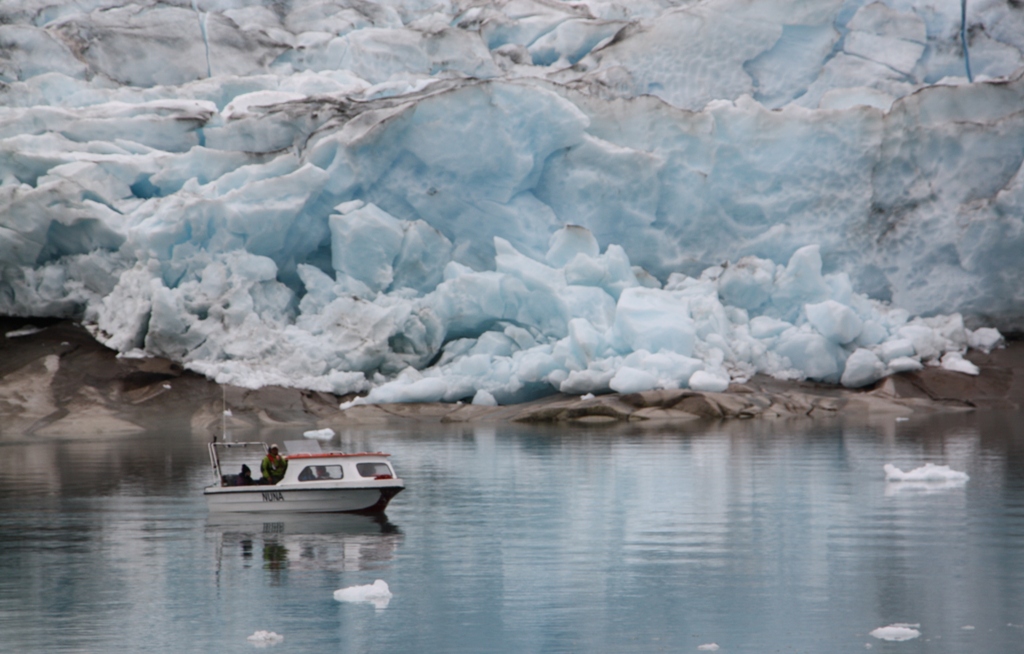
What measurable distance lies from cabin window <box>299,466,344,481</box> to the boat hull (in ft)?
0.56

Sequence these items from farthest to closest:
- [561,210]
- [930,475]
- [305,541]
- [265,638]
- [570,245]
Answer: [561,210], [570,245], [930,475], [305,541], [265,638]

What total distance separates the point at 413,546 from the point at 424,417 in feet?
45.5

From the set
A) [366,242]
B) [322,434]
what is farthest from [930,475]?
[366,242]

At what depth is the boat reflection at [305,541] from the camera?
32.4 feet

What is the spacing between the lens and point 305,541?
36.2 ft

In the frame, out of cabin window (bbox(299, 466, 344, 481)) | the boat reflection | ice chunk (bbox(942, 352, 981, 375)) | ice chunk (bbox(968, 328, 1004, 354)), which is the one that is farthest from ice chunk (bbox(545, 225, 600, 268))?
the boat reflection

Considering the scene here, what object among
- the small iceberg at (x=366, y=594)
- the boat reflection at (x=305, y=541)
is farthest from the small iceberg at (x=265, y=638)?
the boat reflection at (x=305, y=541)

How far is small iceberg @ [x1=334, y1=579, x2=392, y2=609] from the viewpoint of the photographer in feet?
27.2

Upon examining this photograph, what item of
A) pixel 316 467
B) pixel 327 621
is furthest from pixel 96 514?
pixel 327 621

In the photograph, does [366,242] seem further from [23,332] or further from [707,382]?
[23,332]

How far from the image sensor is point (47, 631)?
7562mm

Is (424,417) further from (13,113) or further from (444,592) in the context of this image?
(444,592)

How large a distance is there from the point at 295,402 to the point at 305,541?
44.8 feet

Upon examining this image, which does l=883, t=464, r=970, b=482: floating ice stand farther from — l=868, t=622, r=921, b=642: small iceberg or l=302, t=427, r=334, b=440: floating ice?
l=302, t=427, r=334, b=440: floating ice
